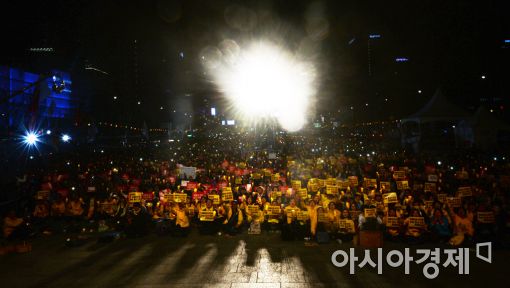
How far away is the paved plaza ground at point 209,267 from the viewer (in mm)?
8344

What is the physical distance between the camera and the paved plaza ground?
834 cm

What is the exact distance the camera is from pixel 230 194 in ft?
47.0

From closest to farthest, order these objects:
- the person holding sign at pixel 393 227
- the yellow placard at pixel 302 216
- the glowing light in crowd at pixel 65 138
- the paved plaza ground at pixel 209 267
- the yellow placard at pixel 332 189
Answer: the paved plaza ground at pixel 209 267
the person holding sign at pixel 393 227
the yellow placard at pixel 302 216
the yellow placard at pixel 332 189
the glowing light in crowd at pixel 65 138

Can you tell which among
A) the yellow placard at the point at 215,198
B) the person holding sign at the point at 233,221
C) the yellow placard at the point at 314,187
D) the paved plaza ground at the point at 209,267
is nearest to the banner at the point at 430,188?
the paved plaza ground at the point at 209,267

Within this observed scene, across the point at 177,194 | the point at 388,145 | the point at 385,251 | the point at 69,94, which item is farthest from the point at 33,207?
the point at 69,94

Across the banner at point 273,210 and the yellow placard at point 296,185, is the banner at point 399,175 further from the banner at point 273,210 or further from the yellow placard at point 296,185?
the banner at point 273,210

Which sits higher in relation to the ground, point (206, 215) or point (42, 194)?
point (42, 194)

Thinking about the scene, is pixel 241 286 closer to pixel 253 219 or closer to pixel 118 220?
pixel 253 219

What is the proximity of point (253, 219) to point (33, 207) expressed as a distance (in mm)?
9245

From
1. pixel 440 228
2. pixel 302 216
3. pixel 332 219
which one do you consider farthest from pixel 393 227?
pixel 302 216

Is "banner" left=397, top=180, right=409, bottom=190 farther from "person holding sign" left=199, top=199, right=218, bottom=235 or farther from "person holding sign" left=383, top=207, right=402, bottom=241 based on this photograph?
"person holding sign" left=199, top=199, right=218, bottom=235

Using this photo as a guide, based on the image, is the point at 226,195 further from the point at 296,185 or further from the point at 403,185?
the point at 403,185

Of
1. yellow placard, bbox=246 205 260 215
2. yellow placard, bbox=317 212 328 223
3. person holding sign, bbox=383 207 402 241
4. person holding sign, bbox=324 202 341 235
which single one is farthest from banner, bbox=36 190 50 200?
person holding sign, bbox=383 207 402 241

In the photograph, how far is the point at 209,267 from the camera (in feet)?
30.9
